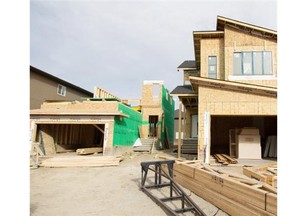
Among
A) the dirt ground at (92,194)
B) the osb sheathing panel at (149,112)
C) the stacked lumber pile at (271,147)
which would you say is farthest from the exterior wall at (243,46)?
the osb sheathing panel at (149,112)

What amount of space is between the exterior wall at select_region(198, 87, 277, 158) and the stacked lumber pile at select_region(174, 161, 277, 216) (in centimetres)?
574

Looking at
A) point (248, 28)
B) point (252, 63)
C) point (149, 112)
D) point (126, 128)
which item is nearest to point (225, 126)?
point (252, 63)

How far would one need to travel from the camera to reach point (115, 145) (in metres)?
17.7

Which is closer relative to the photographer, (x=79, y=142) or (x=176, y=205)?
(x=176, y=205)

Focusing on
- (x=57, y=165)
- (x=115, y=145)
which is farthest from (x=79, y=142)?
(x=57, y=165)

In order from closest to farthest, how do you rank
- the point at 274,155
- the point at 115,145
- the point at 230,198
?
the point at 230,198, the point at 274,155, the point at 115,145

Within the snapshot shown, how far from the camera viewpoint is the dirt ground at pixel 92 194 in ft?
21.0

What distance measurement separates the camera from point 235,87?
12961mm

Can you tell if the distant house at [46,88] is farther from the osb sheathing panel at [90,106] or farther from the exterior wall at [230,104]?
the exterior wall at [230,104]

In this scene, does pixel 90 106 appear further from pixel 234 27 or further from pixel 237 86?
pixel 234 27

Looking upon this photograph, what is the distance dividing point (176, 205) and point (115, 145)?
11.5 metres

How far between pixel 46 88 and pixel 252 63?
1965 centimetres
